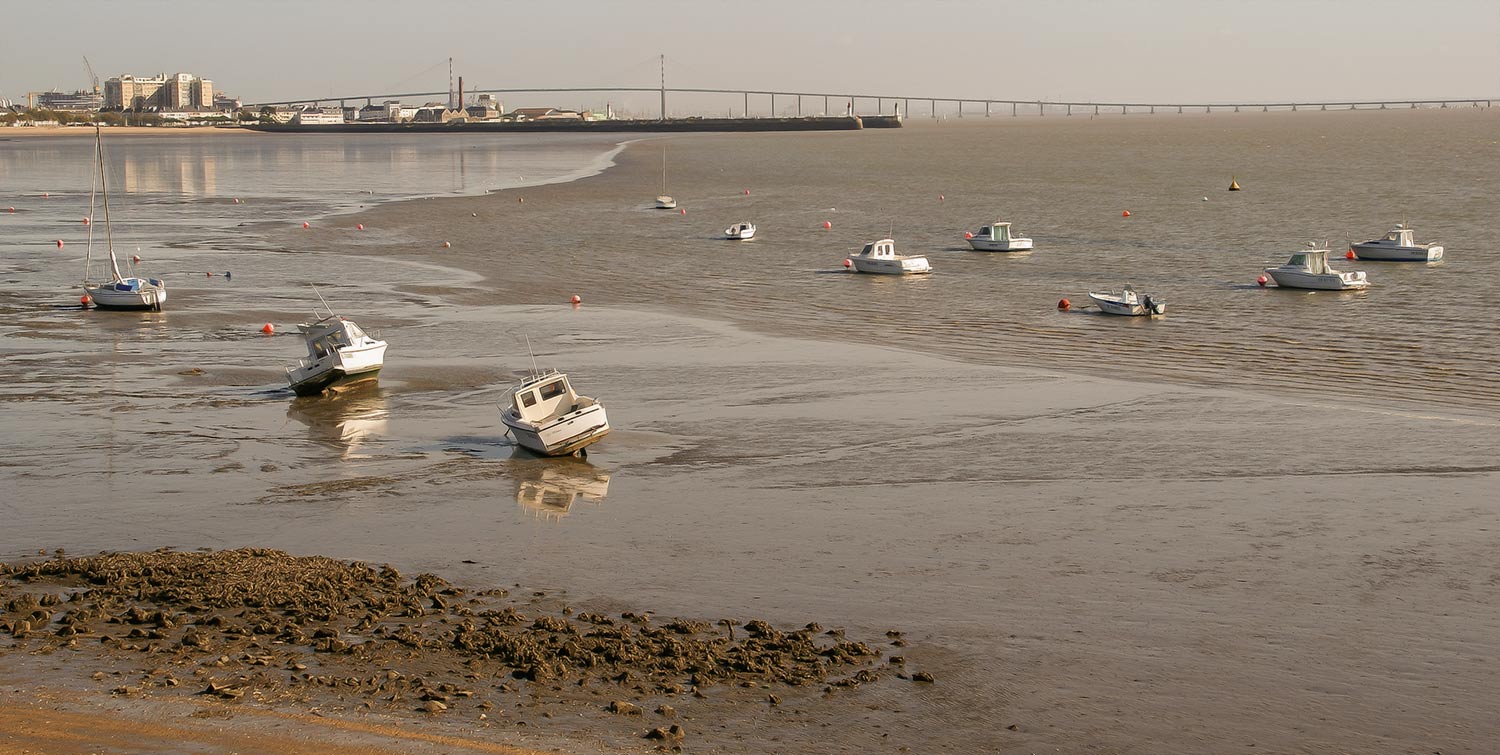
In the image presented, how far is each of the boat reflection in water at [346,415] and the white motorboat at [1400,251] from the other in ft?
151

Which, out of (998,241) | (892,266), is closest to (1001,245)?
(998,241)

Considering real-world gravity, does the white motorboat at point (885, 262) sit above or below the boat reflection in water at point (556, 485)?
above

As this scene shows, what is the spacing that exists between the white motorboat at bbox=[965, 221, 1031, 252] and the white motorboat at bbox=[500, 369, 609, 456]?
4213 cm

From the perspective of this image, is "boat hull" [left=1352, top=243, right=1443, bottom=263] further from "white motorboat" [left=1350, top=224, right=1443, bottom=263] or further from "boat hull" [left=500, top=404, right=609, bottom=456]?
"boat hull" [left=500, top=404, right=609, bottom=456]

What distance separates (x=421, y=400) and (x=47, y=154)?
594 feet

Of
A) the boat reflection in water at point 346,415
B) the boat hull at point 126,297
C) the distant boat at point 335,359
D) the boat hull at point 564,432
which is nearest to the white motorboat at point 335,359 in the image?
the distant boat at point 335,359

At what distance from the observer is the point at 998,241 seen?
224ft

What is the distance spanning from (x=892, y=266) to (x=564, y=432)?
33.1 m

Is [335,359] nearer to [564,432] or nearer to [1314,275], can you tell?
[564,432]

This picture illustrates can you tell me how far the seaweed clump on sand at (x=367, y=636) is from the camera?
16.0 m

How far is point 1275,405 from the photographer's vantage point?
32.6 m

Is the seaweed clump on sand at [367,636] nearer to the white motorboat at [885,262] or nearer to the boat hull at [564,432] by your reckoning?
the boat hull at [564,432]

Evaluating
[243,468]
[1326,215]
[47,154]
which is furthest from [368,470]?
[47,154]

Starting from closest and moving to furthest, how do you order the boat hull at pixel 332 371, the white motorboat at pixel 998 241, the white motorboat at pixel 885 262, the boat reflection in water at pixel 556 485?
the boat reflection in water at pixel 556 485, the boat hull at pixel 332 371, the white motorboat at pixel 885 262, the white motorboat at pixel 998 241
